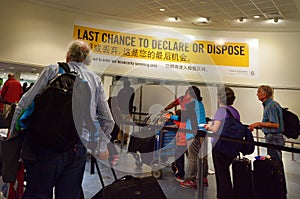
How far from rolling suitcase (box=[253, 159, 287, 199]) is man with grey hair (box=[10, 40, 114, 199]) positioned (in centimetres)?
109

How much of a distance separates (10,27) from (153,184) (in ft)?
15.9


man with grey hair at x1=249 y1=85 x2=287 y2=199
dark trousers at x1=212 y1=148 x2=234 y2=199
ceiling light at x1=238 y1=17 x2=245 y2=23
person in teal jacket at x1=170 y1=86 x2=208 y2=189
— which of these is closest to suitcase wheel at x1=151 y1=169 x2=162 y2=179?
person in teal jacket at x1=170 y1=86 x2=208 y2=189

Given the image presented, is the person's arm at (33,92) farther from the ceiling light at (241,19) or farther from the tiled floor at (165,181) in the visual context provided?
the ceiling light at (241,19)

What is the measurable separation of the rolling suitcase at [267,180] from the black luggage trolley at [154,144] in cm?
103

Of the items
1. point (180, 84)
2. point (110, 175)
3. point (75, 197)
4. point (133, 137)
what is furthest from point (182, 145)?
point (180, 84)

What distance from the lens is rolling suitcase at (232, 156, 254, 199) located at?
184 centimetres

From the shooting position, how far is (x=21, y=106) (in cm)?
119

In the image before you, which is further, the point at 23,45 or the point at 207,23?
the point at 207,23

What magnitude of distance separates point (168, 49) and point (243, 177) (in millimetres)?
4432

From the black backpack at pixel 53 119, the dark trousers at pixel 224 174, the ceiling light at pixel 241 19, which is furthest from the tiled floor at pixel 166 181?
the ceiling light at pixel 241 19

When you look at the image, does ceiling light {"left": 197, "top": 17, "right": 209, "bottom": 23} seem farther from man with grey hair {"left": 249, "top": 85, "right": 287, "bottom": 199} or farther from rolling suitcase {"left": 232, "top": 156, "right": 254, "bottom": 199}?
rolling suitcase {"left": 232, "top": 156, "right": 254, "bottom": 199}

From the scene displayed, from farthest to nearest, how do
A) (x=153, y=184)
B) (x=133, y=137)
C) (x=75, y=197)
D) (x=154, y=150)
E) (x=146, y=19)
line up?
(x=146, y=19), (x=154, y=150), (x=133, y=137), (x=153, y=184), (x=75, y=197)

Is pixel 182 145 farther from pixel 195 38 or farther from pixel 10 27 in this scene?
pixel 10 27

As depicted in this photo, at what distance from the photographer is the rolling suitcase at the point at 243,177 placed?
72.3 inches
